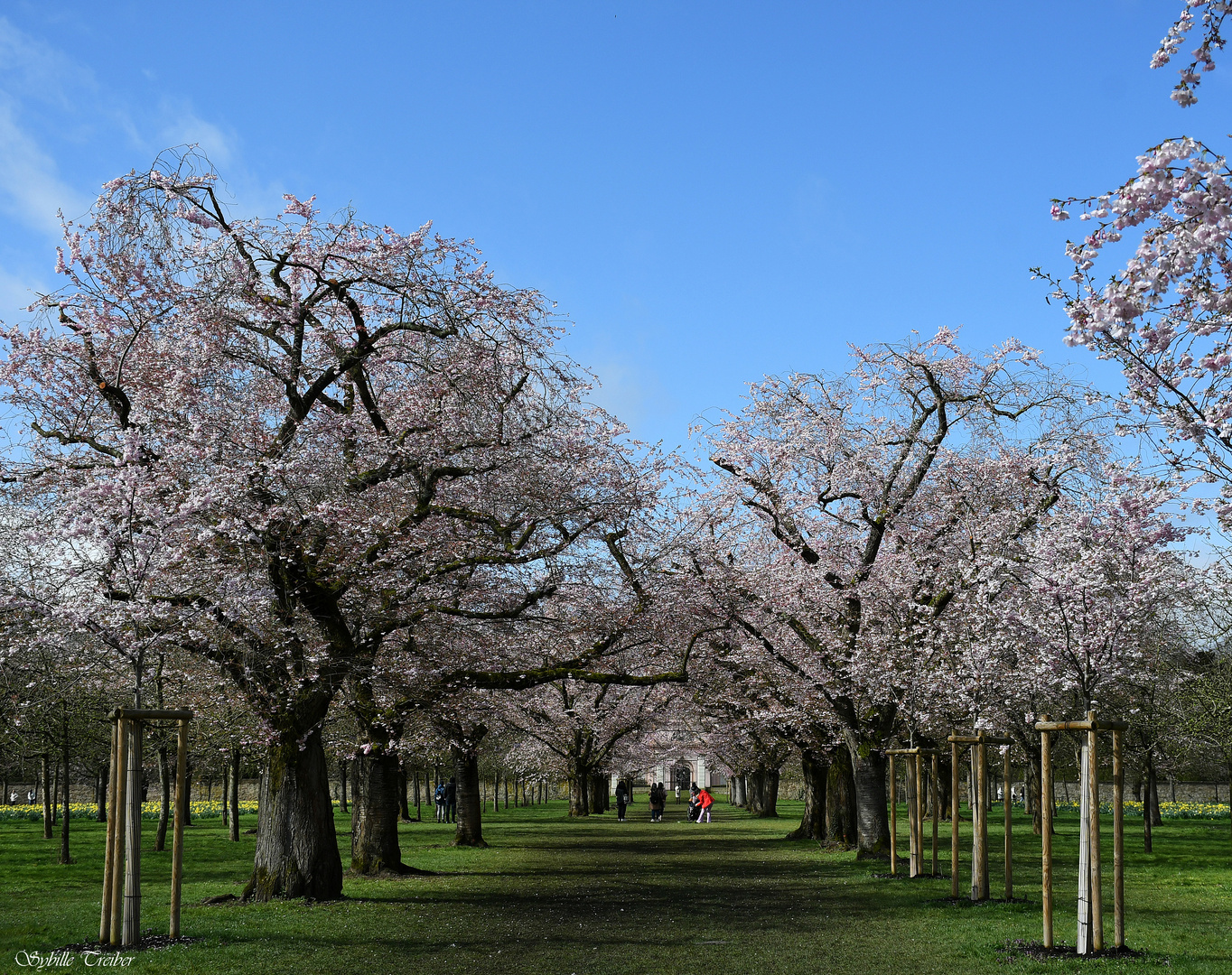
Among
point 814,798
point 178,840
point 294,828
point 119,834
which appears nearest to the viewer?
point 119,834

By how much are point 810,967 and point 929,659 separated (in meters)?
11.0

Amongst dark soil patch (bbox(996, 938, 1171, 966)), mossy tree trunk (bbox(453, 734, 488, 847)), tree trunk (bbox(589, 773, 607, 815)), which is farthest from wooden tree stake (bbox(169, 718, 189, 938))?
tree trunk (bbox(589, 773, 607, 815))

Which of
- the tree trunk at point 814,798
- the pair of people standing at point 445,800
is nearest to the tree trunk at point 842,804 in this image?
the tree trunk at point 814,798

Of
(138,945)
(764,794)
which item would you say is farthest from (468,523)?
(764,794)

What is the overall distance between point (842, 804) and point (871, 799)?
5209 mm

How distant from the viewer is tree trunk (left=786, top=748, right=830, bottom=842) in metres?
31.4

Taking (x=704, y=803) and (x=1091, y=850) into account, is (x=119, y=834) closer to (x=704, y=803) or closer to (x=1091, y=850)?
(x=1091, y=850)

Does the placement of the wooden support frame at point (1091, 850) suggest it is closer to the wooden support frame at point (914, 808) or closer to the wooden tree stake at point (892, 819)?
the wooden support frame at point (914, 808)

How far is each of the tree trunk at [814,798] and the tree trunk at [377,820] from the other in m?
14.0

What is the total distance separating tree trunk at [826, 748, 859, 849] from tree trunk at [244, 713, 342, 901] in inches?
610

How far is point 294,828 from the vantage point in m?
15.3

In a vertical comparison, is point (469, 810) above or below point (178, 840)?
below

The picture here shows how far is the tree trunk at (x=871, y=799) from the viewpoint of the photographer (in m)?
22.8

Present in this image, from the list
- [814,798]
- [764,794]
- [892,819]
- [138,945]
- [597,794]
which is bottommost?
[597,794]
